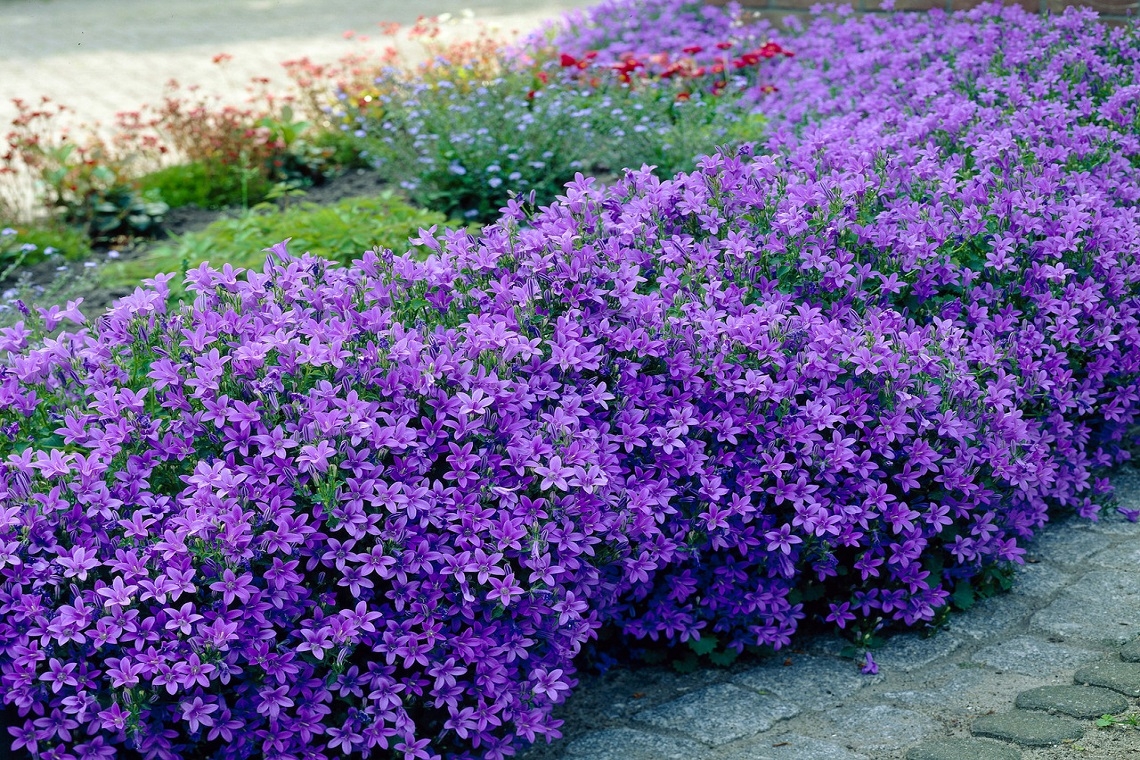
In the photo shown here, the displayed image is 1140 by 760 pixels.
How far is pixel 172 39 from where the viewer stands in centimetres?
1530

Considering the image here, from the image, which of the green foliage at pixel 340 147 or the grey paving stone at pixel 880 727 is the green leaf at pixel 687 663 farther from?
the green foliage at pixel 340 147

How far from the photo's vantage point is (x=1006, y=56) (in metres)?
5.64

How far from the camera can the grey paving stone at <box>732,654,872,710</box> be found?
307 centimetres

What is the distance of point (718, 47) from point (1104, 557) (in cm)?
482

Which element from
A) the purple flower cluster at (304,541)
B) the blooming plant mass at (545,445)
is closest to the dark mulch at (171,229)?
the blooming plant mass at (545,445)

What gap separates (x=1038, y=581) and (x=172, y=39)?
14.3m

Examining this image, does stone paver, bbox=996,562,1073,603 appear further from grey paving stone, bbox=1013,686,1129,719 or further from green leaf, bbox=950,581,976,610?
grey paving stone, bbox=1013,686,1129,719

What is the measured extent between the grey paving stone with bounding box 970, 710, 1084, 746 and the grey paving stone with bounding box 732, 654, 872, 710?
0.35 meters

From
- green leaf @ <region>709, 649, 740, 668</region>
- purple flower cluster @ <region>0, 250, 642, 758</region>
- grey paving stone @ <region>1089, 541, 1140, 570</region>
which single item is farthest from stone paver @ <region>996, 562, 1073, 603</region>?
purple flower cluster @ <region>0, 250, 642, 758</region>

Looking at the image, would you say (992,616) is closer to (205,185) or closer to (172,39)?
(205,185)

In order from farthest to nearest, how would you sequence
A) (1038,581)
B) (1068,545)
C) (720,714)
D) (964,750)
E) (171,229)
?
Result: 1. (171,229)
2. (1068,545)
3. (1038,581)
4. (720,714)
5. (964,750)

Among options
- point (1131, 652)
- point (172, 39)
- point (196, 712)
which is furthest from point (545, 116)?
point (172, 39)

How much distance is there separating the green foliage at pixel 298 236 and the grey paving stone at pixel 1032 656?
9.08 feet

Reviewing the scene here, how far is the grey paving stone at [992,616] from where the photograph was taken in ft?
10.8
